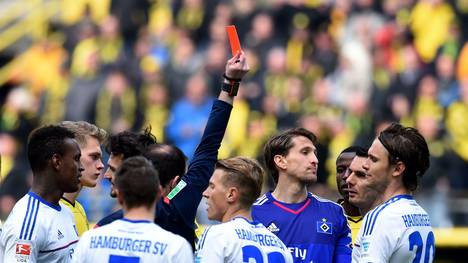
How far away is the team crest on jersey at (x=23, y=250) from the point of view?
6.47 meters

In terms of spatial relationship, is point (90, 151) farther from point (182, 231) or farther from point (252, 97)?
point (252, 97)

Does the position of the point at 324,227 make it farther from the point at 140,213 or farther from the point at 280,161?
the point at 140,213

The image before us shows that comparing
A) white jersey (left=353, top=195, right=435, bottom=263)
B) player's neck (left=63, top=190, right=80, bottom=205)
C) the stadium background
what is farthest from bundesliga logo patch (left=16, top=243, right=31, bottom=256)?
the stadium background

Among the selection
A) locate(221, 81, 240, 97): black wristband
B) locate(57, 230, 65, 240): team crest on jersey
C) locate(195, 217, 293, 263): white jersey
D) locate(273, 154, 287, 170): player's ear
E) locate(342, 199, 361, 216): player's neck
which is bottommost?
locate(57, 230, 65, 240): team crest on jersey

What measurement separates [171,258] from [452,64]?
1047cm

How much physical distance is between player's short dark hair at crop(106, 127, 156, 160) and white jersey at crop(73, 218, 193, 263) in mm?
1399

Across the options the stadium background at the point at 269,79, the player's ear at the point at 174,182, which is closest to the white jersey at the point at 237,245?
the player's ear at the point at 174,182

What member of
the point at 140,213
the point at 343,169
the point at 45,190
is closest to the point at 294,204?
the point at 343,169

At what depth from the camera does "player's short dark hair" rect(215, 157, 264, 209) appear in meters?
6.76

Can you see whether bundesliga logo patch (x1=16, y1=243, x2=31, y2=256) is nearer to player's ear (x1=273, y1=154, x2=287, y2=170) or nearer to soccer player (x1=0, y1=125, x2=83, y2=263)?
soccer player (x1=0, y1=125, x2=83, y2=263)

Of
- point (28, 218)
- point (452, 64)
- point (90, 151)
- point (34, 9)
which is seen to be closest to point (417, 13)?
point (452, 64)

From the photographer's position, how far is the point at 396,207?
6781mm

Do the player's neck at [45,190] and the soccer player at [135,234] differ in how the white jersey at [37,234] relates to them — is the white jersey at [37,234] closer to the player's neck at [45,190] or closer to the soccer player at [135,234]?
the player's neck at [45,190]

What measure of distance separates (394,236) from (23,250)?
2.11 meters
